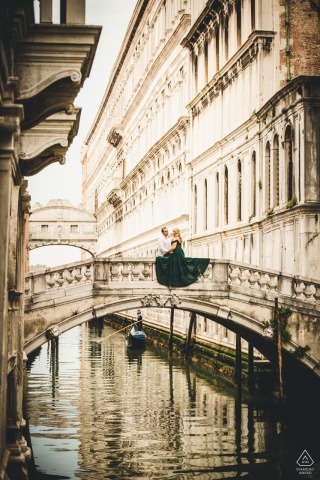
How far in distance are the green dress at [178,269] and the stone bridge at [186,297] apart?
0.46 ft

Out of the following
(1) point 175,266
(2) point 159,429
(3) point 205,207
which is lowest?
(2) point 159,429

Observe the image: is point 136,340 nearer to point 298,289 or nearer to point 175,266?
point 175,266

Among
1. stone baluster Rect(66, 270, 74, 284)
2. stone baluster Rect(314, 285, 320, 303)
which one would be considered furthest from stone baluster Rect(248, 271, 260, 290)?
stone baluster Rect(66, 270, 74, 284)

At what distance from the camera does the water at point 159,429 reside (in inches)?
624

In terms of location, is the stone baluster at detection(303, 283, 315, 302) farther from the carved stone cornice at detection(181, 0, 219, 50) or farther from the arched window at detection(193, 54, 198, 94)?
the arched window at detection(193, 54, 198, 94)

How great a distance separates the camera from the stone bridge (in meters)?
19.2

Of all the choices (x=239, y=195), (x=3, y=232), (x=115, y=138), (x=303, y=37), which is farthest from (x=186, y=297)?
(x=115, y=138)

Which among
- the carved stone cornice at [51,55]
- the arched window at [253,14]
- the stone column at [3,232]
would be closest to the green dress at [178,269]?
the arched window at [253,14]

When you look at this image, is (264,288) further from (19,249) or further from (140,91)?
(140,91)

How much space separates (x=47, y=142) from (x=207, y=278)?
10.2 meters

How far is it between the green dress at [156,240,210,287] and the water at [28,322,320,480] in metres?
3.09

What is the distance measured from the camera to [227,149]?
2972 centimetres

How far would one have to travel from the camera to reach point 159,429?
19.6 m

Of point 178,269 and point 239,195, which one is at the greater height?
point 239,195
